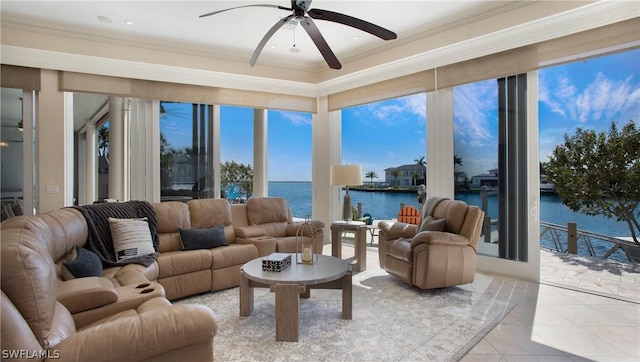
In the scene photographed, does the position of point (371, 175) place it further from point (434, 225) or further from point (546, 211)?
point (546, 211)

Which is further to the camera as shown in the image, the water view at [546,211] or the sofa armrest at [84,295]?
the water view at [546,211]

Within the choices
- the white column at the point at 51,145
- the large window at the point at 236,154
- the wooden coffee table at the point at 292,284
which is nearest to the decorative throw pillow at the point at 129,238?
the wooden coffee table at the point at 292,284

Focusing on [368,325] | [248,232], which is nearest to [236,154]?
[248,232]

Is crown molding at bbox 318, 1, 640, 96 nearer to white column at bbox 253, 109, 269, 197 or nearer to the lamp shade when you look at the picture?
the lamp shade

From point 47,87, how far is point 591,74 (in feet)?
21.7

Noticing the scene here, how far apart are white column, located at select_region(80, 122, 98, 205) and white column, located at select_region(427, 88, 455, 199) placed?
670cm

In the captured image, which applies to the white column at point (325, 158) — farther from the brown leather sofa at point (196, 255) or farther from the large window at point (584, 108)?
the large window at point (584, 108)

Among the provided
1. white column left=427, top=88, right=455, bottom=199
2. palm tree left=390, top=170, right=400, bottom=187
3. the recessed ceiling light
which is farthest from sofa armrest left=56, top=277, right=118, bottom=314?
palm tree left=390, top=170, right=400, bottom=187

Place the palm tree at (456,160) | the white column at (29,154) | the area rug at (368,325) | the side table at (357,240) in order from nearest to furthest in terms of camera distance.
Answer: the area rug at (368,325), the white column at (29,154), the side table at (357,240), the palm tree at (456,160)

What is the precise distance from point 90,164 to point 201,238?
5604 mm

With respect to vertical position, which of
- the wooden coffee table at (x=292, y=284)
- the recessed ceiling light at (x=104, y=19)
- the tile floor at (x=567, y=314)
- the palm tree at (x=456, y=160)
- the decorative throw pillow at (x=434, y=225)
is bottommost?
the tile floor at (x=567, y=314)

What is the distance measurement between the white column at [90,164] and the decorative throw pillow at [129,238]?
4.57 m

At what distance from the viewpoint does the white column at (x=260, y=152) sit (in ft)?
19.7

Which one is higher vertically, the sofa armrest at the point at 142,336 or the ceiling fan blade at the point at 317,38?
the ceiling fan blade at the point at 317,38
